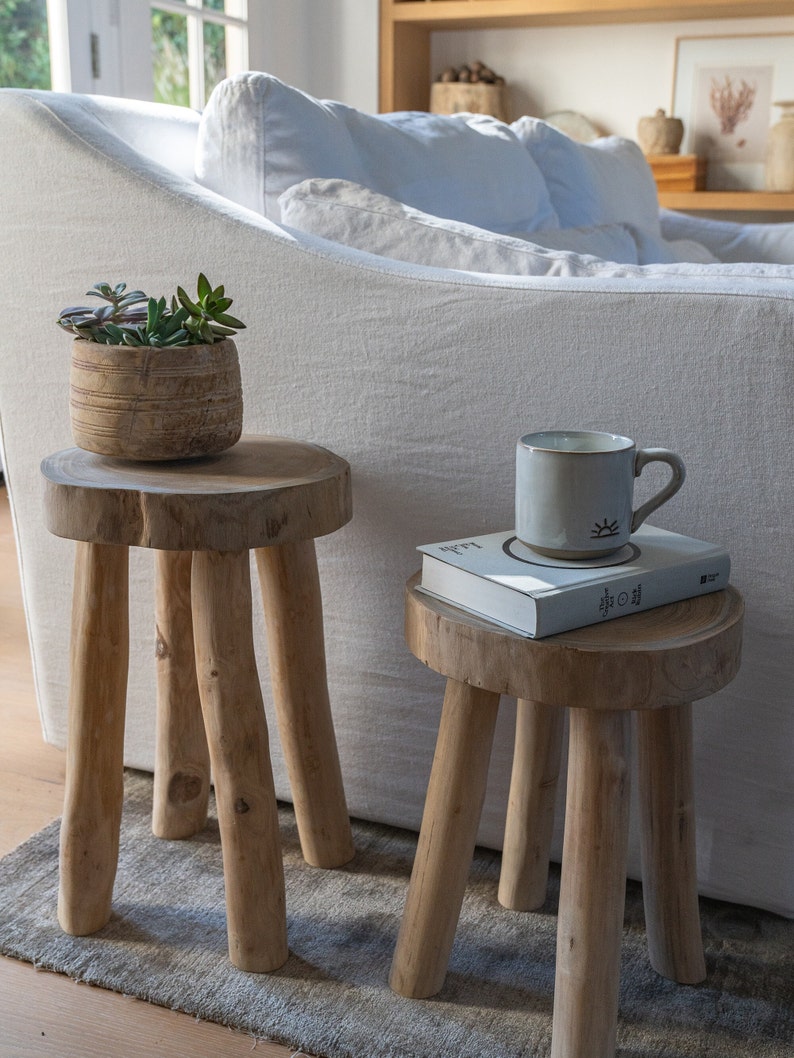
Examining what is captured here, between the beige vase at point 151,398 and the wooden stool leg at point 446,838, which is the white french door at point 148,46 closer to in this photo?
the beige vase at point 151,398

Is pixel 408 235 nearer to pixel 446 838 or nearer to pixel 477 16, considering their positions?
pixel 446 838

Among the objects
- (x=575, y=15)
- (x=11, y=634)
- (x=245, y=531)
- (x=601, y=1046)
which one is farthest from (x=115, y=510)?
(x=575, y=15)

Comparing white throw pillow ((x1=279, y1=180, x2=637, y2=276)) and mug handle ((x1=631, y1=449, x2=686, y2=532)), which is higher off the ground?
white throw pillow ((x1=279, y1=180, x2=637, y2=276))

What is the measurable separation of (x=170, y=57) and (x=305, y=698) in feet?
7.41

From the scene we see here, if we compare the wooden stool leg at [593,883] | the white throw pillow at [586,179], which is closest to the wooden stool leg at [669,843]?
the wooden stool leg at [593,883]

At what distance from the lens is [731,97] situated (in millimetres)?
3410

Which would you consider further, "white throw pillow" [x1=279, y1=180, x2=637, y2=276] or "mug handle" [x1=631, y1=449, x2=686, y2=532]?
"white throw pillow" [x1=279, y1=180, x2=637, y2=276]

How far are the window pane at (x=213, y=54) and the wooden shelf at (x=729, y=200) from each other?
1326 mm

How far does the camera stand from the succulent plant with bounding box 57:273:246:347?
100 centimetres

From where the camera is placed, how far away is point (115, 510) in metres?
0.94

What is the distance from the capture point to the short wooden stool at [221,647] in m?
0.94

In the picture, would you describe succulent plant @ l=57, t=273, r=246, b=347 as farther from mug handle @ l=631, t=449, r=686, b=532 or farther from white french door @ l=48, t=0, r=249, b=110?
white french door @ l=48, t=0, r=249, b=110

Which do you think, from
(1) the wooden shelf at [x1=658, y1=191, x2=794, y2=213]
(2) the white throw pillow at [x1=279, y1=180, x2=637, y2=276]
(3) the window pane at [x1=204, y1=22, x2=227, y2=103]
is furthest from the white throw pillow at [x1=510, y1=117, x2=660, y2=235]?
(3) the window pane at [x1=204, y1=22, x2=227, y2=103]

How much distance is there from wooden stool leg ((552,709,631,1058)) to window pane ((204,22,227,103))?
2624 millimetres
